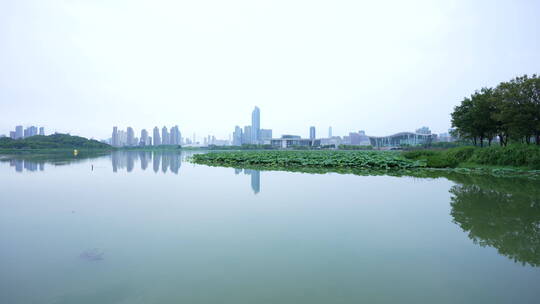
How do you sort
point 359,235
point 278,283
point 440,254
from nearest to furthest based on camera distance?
point 278,283 → point 440,254 → point 359,235

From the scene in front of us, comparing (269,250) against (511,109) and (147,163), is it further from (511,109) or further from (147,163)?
(147,163)

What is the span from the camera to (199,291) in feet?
8.84

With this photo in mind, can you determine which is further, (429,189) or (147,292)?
(429,189)

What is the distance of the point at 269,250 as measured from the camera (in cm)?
373

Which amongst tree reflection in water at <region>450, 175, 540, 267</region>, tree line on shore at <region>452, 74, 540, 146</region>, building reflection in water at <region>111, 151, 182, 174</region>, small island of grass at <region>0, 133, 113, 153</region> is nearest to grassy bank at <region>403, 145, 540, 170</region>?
tree line on shore at <region>452, 74, 540, 146</region>

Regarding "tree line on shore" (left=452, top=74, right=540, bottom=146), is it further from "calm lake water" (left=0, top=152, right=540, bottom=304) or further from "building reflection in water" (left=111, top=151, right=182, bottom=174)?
"building reflection in water" (left=111, top=151, right=182, bottom=174)

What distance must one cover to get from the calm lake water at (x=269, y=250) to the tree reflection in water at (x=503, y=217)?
3 cm

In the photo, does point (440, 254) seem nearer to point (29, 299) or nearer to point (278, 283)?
point (278, 283)

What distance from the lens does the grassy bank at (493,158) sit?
13.3 metres

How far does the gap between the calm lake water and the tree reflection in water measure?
28mm

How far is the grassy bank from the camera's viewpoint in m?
13.3

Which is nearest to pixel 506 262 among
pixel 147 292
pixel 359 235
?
pixel 359 235

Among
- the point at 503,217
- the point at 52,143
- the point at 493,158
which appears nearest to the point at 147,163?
the point at 503,217

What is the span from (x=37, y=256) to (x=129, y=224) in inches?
58.8
